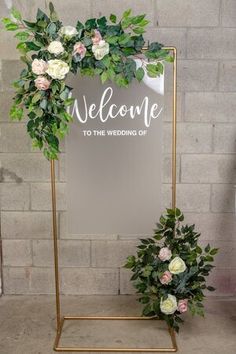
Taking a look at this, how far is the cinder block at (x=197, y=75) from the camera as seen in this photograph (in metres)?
2.45

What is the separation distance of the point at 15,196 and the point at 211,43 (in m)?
1.43

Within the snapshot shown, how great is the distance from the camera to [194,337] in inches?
88.3

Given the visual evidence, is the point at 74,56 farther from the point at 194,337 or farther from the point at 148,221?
the point at 194,337

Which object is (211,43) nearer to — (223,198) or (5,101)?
(223,198)

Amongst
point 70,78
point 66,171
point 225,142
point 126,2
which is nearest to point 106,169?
point 66,171

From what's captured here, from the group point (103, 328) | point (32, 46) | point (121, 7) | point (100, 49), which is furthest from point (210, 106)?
point (103, 328)

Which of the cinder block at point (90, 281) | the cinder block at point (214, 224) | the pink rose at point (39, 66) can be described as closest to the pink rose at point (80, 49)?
the pink rose at point (39, 66)

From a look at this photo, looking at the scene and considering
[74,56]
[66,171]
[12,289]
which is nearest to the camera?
[74,56]

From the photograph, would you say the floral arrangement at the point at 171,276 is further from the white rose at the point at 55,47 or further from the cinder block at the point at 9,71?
the cinder block at the point at 9,71

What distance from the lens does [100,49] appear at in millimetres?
1865

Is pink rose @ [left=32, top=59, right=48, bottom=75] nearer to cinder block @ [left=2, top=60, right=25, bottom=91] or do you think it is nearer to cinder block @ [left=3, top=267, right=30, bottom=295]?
cinder block @ [left=2, top=60, right=25, bottom=91]

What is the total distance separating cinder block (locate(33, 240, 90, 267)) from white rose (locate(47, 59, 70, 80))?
1.14m

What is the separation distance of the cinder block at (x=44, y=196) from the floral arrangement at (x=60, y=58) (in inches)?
25.6

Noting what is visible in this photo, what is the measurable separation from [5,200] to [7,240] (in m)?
0.25
